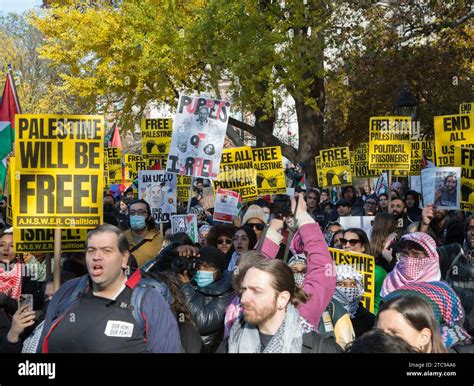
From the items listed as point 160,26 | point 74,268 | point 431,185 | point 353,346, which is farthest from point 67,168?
point 160,26

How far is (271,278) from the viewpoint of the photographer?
14.8ft

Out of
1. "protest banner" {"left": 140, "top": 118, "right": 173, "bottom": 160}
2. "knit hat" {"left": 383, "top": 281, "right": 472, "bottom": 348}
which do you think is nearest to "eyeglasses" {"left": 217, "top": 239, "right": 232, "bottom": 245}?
"knit hat" {"left": 383, "top": 281, "right": 472, "bottom": 348}

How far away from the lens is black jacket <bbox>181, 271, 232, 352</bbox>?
617cm

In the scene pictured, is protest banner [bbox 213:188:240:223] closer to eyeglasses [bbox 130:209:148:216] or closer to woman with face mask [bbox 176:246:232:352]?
eyeglasses [bbox 130:209:148:216]

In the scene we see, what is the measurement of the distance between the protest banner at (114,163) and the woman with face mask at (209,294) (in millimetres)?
16460

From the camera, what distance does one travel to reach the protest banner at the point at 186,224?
13.2 m

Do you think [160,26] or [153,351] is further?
[160,26]

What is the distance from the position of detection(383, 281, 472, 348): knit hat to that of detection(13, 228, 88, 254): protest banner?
3430 millimetres

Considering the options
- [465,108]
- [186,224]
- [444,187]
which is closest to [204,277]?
[444,187]

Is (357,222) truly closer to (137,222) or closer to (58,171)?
(137,222)

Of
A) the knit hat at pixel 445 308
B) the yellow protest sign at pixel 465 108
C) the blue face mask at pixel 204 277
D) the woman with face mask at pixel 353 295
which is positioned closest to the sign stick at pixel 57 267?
the blue face mask at pixel 204 277

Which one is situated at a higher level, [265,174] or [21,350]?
[265,174]
